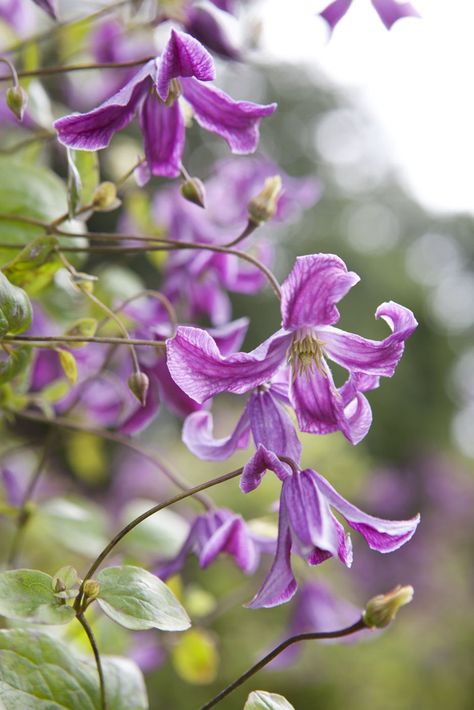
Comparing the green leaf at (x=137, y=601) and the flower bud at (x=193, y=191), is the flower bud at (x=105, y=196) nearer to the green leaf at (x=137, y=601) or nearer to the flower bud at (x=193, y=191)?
the flower bud at (x=193, y=191)

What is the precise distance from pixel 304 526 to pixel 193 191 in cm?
18

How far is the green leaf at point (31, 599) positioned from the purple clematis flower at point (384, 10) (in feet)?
1.15

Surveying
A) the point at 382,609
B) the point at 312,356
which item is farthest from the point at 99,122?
the point at 382,609

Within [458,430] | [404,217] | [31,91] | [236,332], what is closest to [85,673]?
[236,332]

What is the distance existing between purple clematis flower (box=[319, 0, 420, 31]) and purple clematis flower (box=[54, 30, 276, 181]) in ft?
0.34

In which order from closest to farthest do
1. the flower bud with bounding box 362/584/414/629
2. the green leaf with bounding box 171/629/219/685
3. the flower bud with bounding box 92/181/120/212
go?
1. the flower bud with bounding box 362/584/414/629
2. the flower bud with bounding box 92/181/120/212
3. the green leaf with bounding box 171/629/219/685

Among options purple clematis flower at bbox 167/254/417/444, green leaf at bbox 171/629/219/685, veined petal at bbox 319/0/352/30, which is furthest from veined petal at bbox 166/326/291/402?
green leaf at bbox 171/629/219/685

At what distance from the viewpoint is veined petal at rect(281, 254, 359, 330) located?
330 millimetres

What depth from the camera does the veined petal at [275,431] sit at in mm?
378

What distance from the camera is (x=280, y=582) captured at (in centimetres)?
34

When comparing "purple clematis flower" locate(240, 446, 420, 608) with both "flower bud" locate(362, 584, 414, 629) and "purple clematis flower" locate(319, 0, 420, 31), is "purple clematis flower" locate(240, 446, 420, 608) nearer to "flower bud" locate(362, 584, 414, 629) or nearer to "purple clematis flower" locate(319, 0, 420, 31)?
"flower bud" locate(362, 584, 414, 629)

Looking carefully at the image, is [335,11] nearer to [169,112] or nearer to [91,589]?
[169,112]

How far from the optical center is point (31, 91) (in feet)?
1.78

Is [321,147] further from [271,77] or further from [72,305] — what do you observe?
[72,305]
